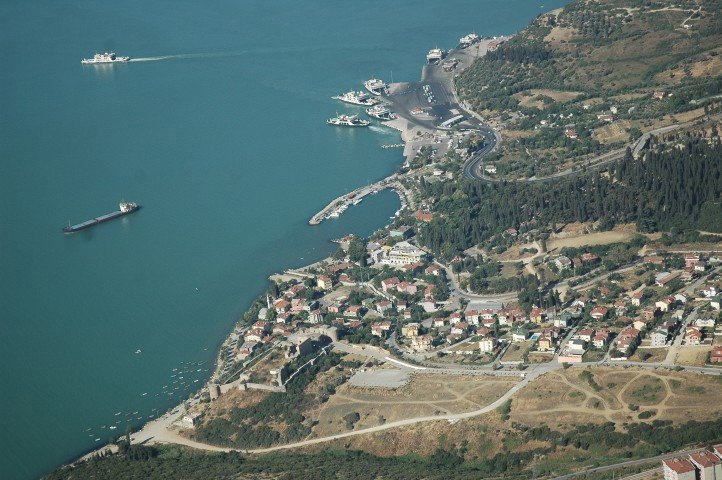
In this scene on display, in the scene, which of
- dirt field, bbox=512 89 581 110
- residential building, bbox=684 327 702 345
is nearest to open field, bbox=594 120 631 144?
dirt field, bbox=512 89 581 110

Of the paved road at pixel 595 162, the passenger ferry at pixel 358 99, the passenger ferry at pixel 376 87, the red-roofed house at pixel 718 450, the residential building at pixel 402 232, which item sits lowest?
the red-roofed house at pixel 718 450

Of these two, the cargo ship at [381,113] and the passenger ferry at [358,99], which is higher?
the passenger ferry at [358,99]

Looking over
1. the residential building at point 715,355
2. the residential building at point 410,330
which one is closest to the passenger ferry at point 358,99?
the residential building at point 410,330

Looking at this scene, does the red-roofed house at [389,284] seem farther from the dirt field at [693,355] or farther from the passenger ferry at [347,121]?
the passenger ferry at [347,121]

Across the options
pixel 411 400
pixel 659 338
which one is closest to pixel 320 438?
pixel 411 400

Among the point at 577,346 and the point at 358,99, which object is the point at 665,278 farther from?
the point at 358,99
